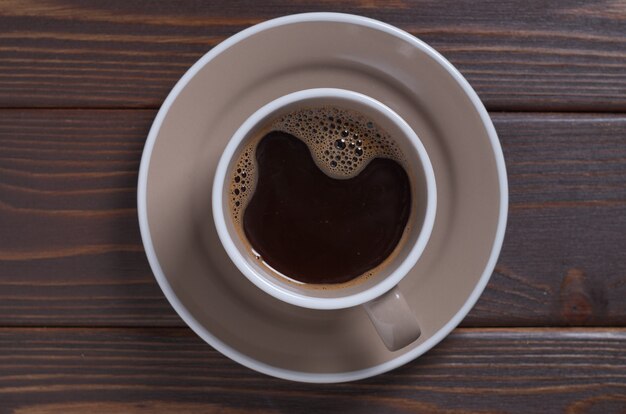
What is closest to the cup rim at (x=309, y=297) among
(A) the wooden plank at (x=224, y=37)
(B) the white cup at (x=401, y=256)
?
(B) the white cup at (x=401, y=256)

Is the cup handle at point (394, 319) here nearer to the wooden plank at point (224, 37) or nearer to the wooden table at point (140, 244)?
the wooden table at point (140, 244)

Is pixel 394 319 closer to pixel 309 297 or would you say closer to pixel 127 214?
pixel 309 297

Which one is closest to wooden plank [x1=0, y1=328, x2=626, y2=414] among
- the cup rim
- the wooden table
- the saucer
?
the wooden table

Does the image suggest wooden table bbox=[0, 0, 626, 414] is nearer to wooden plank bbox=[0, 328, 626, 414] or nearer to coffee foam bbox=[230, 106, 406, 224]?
wooden plank bbox=[0, 328, 626, 414]

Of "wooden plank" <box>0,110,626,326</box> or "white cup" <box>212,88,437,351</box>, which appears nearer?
"white cup" <box>212,88,437,351</box>

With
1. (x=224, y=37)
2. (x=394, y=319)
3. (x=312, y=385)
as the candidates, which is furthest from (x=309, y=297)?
(x=224, y=37)

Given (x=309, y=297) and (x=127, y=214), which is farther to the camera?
(x=127, y=214)
